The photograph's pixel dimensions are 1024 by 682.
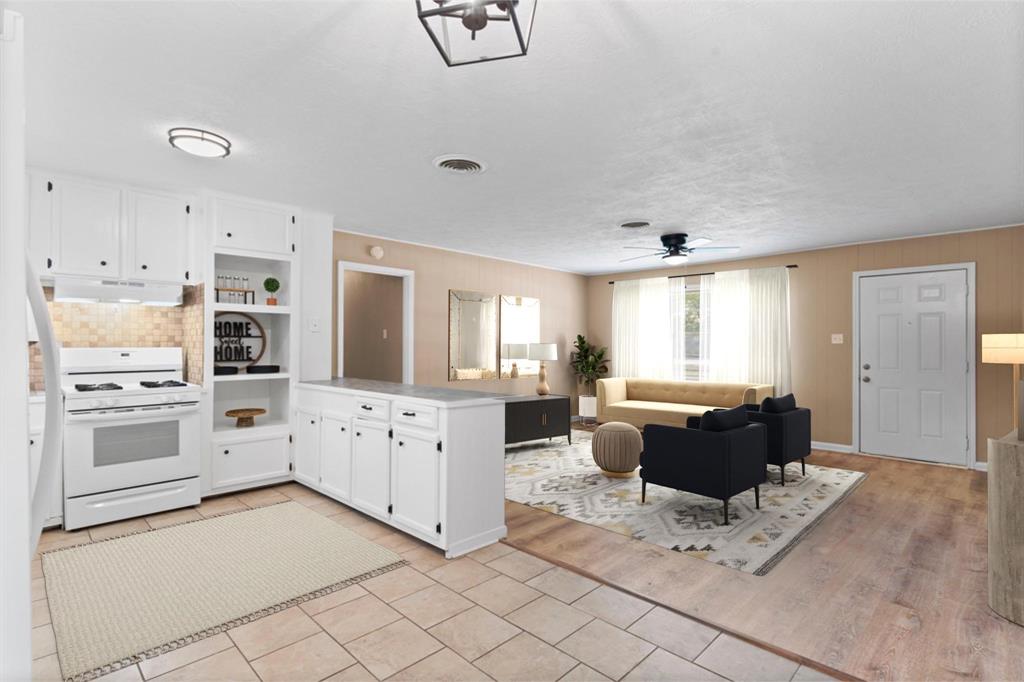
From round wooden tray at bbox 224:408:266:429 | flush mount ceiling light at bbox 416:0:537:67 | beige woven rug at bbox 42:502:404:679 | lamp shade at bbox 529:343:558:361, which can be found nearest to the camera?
flush mount ceiling light at bbox 416:0:537:67

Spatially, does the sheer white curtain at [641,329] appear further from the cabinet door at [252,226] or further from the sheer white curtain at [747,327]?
the cabinet door at [252,226]

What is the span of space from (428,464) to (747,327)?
5.40 metres

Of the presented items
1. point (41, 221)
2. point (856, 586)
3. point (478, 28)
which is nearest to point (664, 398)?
point (856, 586)

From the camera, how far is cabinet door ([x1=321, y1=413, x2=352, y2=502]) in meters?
3.95

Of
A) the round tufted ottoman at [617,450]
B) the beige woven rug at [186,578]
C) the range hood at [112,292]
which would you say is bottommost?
the beige woven rug at [186,578]

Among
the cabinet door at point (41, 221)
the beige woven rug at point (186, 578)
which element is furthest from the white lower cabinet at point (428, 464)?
the cabinet door at point (41, 221)

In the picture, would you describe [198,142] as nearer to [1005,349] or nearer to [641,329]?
[1005,349]

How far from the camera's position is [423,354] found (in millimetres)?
6332

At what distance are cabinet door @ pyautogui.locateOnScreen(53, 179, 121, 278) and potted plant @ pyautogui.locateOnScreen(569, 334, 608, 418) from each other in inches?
239

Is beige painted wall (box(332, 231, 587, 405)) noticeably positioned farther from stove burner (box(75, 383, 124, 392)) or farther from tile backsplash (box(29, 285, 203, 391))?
stove burner (box(75, 383, 124, 392))

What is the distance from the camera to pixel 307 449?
4.51m

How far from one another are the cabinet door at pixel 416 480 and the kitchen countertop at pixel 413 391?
0.25 metres

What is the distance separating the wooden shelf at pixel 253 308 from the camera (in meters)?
4.32

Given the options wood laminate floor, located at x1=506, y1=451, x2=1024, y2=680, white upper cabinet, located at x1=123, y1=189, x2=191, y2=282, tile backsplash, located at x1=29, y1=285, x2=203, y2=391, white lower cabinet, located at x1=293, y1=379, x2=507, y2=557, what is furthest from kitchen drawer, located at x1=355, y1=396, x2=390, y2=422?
white upper cabinet, located at x1=123, y1=189, x2=191, y2=282
